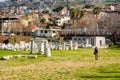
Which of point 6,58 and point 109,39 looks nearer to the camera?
point 6,58

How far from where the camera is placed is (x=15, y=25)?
16925 cm

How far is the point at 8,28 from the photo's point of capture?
6220 inches

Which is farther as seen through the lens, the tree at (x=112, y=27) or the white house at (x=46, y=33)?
the white house at (x=46, y=33)

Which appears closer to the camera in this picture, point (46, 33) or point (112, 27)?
point (112, 27)

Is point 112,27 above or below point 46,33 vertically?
above

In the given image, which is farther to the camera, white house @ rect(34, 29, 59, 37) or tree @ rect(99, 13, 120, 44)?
→ white house @ rect(34, 29, 59, 37)

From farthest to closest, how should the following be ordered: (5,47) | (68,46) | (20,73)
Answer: (68,46), (5,47), (20,73)

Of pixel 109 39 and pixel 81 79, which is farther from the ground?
pixel 81 79

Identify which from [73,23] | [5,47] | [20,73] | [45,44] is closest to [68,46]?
[5,47]

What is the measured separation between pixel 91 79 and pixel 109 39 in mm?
93822

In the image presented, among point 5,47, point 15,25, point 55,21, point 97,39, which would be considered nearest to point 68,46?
point 5,47

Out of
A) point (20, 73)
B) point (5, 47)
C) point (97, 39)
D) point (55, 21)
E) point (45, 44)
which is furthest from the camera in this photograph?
point (55, 21)

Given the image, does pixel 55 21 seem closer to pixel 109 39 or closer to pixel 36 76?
pixel 109 39

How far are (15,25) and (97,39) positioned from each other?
74.6 m
